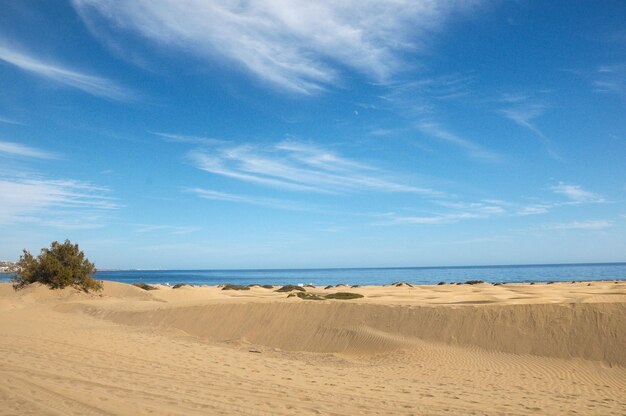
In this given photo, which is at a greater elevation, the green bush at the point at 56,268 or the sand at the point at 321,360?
the green bush at the point at 56,268

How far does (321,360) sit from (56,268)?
2288 centimetres

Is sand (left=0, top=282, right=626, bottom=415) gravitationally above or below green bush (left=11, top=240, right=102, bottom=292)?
below

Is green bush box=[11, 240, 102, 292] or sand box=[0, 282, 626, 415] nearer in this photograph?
sand box=[0, 282, 626, 415]

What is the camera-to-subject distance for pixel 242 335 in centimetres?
1917

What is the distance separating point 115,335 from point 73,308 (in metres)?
11.7

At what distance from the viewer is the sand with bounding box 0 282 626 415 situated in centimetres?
792

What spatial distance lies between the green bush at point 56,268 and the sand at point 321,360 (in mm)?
5798

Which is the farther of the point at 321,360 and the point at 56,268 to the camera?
the point at 56,268

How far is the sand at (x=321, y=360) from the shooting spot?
7918 millimetres

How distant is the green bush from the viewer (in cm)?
2969

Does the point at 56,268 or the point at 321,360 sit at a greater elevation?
the point at 56,268

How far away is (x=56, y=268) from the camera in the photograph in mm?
29469

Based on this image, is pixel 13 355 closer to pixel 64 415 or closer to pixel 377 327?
pixel 64 415

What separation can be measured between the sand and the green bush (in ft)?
19.0
